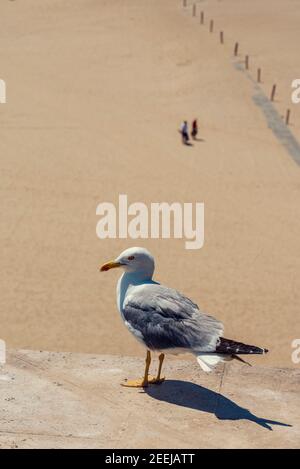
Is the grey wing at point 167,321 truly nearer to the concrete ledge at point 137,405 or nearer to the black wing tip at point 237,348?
the black wing tip at point 237,348

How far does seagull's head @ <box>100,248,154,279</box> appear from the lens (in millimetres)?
12109

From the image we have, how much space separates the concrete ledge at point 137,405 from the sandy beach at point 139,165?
378 cm

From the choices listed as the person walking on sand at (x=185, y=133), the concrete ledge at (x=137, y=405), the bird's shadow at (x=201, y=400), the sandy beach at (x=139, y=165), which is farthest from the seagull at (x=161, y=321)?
the person walking on sand at (x=185, y=133)

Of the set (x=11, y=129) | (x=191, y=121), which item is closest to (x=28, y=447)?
(x=11, y=129)

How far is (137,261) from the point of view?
12156 millimetres

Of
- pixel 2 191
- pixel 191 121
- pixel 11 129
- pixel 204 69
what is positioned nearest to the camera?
pixel 2 191

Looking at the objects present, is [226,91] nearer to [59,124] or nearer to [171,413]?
[59,124]

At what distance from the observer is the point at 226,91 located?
44.1 meters

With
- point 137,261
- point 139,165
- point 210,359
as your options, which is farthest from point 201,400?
point 139,165

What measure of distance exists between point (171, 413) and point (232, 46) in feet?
Result: 150

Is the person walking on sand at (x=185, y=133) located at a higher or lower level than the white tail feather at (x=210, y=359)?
lower

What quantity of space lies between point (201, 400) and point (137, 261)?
2127 mm

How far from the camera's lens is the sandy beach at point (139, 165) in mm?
18766

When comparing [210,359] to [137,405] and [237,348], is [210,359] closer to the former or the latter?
[237,348]
